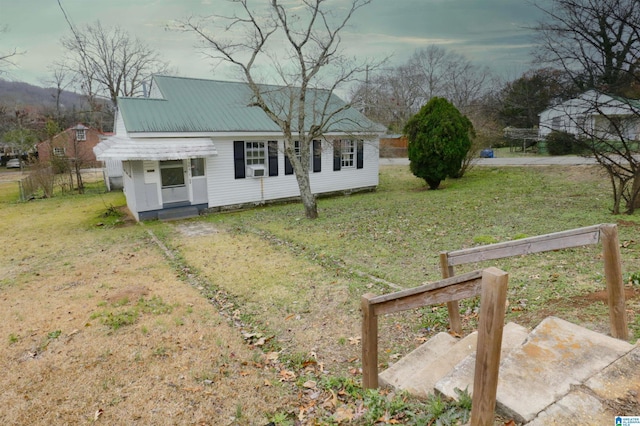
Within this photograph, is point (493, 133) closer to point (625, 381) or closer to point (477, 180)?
point (477, 180)

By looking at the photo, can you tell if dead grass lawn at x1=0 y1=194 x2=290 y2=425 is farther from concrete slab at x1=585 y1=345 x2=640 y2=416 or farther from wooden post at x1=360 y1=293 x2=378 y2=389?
concrete slab at x1=585 y1=345 x2=640 y2=416

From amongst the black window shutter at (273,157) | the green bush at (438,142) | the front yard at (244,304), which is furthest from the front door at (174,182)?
the green bush at (438,142)

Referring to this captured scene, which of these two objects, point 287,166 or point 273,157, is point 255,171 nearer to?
point 273,157

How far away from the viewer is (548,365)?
242 cm

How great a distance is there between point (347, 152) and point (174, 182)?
769 centimetres

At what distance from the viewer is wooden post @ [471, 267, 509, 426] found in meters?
1.88

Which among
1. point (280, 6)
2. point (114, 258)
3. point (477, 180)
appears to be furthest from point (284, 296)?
point (477, 180)

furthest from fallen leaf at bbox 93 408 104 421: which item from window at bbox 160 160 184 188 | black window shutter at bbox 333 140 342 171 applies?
black window shutter at bbox 333 140 342 171

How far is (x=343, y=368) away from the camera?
150 inches

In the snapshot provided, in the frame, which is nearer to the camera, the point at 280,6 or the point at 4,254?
the point at 4,254

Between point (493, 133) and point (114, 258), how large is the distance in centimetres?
1960

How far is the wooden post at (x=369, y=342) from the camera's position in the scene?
9.46 feet

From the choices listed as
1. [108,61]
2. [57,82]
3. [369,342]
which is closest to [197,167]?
[369,342]

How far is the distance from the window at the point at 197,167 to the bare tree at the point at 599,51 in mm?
10879
